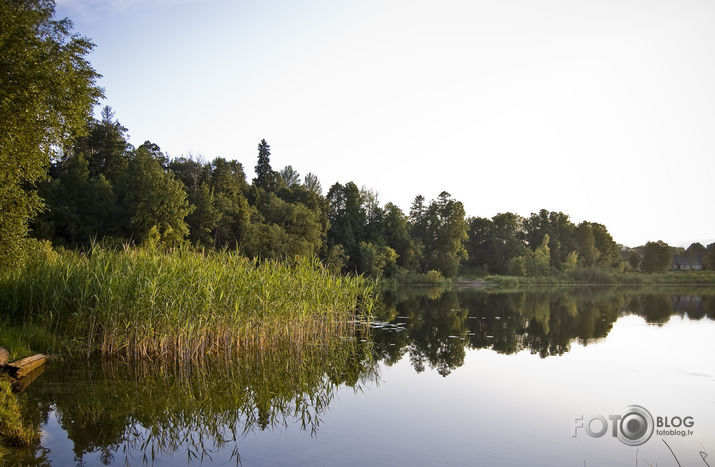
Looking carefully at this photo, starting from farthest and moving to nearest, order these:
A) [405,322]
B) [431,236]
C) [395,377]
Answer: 1. [431,236]
2. [405,322]
3. [395,377]

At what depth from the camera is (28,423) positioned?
7164mm

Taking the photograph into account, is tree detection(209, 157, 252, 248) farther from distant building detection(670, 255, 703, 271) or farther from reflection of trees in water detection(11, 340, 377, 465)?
distant building detection(670, 255, 703, 271)

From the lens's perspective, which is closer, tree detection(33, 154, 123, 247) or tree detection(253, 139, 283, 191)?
tree detection(33, 154, 123, 247)

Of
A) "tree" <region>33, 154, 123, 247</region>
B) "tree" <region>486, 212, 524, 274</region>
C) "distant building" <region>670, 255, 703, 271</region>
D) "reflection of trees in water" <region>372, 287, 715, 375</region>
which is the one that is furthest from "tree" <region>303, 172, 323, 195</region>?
"distant building" <region>670, 255, 703, 271</region>

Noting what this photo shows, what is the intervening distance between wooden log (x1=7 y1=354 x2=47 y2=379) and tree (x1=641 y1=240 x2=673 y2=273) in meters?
88.4

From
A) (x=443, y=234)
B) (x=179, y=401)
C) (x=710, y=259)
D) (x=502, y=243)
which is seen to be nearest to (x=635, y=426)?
(x=179, y=401)

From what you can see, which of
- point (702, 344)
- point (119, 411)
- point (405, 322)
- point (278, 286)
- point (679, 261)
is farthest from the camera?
point (679, 261)

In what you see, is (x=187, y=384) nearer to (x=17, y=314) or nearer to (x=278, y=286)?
(x=278, y=286)

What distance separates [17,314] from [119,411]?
6488 millimetres

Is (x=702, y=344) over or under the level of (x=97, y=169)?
under

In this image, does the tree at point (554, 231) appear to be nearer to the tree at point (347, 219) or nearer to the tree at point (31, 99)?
the tree at point (347, 219)

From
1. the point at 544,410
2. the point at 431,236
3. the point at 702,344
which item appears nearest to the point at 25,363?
the point at 544,410

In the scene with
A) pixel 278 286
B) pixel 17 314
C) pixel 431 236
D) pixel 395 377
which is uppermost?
pixel 431 236

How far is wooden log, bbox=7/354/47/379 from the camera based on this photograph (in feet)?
29.3
